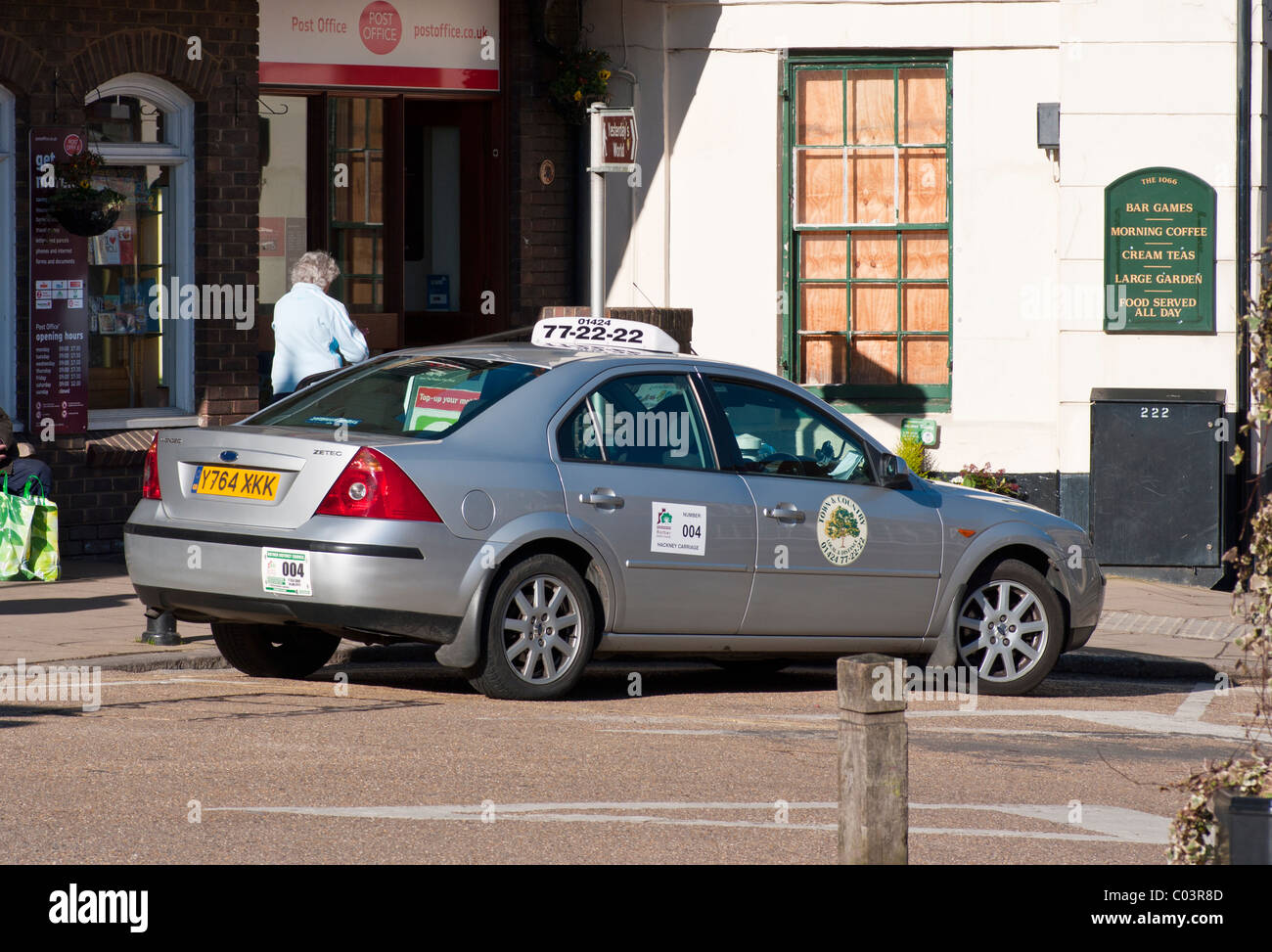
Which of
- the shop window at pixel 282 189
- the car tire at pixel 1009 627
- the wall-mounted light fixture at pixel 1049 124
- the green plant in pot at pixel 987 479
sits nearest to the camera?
the car tire at pixel 1009 627

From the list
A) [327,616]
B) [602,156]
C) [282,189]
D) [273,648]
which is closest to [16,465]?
[282,189]

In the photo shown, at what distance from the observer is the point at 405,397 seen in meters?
8.75

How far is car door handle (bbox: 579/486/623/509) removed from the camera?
27.9ft

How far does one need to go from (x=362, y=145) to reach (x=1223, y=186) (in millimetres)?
6509

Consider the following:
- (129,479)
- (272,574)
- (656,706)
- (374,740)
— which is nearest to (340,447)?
(272,574)

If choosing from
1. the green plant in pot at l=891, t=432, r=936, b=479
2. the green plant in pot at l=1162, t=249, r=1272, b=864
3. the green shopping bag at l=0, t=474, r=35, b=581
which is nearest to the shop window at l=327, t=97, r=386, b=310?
the green shopping bag at l=0, t=474, r=35, b=581

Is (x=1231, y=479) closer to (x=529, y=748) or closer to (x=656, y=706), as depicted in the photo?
(x=656, y=706)

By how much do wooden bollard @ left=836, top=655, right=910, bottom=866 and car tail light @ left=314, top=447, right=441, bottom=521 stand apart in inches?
133

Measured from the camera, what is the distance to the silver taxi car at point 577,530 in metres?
8.09

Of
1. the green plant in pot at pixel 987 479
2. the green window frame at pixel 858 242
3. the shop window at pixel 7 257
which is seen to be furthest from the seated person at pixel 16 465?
the green plant in pot at pixel 987 479

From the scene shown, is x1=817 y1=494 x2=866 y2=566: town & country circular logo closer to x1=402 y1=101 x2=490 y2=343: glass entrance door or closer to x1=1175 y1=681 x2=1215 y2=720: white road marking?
x1=1175 y1=681 x2=1215 y2=720: white road marking

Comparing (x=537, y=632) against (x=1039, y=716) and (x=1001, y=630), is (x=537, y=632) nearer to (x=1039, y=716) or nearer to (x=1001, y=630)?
(x=1039, y=716)

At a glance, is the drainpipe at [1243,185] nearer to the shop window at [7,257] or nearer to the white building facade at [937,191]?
the white building facade at [937,191]

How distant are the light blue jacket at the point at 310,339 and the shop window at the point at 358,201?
3.17m
